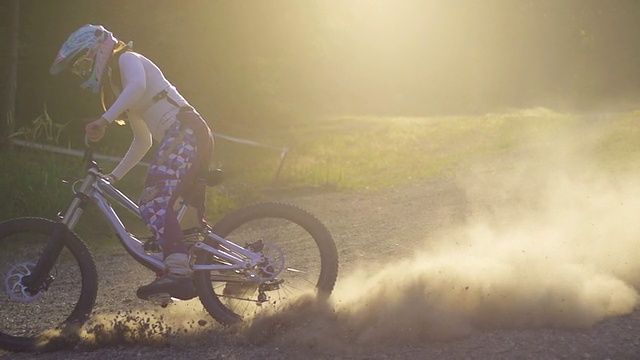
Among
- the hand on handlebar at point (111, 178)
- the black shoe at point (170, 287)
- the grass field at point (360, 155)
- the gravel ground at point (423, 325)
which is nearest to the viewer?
the gravel ground at point (423, 325)

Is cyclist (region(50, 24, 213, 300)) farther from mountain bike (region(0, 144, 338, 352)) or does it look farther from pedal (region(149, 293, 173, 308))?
mountain bike (region(0, 144, 338, 352))

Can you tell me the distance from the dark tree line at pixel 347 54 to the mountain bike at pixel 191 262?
352 inches

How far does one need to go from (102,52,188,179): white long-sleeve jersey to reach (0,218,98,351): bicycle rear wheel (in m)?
0.77

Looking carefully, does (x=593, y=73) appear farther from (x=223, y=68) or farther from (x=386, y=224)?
(x=386, y=224)

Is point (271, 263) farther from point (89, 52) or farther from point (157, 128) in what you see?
point (89, 52)

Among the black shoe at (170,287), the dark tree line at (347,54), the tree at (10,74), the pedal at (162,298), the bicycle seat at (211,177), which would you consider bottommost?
the pedal at (162,298)

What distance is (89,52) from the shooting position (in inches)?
236

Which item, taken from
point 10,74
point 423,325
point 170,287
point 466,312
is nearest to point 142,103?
point 170,287

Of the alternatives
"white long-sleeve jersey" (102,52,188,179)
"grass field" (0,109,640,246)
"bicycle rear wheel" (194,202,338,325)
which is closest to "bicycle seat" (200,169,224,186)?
"bicycle rear wheel" (194,202,338,325)

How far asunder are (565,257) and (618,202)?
12.3 ft

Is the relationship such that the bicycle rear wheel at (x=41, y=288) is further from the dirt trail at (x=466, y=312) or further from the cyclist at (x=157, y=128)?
the cyclist at (x=157, y=128)

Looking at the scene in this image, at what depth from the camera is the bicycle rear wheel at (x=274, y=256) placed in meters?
6.11

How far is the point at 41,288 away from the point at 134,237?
29.0 inches

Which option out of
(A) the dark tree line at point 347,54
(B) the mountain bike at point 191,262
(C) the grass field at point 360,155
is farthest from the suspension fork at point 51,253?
(A) the dark tree line at point 347,54
